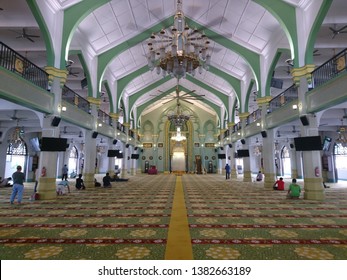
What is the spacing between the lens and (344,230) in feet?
10.1

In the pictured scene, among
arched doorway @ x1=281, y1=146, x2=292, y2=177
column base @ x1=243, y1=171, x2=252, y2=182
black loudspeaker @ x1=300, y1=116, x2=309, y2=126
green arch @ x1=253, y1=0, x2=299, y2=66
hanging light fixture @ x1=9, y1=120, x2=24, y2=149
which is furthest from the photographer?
arched doorway @ x1=281, y1=146, x2=292, y2=177

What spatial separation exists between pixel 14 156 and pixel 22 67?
8376 mm

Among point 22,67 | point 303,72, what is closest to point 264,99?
point 303,72

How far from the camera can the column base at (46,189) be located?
5930 mm

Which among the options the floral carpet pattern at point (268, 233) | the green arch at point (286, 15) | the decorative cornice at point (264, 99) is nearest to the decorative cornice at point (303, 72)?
the green arch at point (286, 15)

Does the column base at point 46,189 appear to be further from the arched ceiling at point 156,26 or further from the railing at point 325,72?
the railing at point 325,72

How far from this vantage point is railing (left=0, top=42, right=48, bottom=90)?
4.93 meters

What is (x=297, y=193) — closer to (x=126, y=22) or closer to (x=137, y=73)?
(x=126, y=22)

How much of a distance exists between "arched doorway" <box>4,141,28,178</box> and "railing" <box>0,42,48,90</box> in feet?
21.2

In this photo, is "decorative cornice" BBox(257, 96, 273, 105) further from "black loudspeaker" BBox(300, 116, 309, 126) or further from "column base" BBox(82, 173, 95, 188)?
"column base" BBox(82, 173, 95, 188)

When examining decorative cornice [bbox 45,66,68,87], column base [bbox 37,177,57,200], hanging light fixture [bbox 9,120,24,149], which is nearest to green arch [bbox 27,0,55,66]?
decorative cornice [bbox 45,66,68,87]

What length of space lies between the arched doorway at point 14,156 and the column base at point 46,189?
6.46m

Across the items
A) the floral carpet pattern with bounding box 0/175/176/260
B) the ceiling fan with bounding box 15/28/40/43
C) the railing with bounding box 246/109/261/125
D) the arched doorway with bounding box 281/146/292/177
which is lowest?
the floral carpet pattern with bounding box 0/175/176/260

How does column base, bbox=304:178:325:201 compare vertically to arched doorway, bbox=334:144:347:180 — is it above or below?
below
